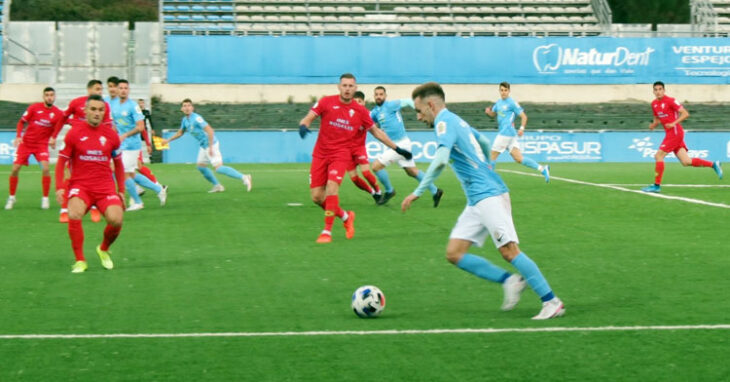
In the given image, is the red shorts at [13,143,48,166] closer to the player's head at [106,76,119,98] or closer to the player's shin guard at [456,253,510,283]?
the player's head at [106,76,119,98]

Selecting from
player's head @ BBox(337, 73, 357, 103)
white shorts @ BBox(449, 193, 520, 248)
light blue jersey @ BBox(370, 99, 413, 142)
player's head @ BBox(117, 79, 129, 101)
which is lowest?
white shorts @ BBox(449, 193, 520, 248)

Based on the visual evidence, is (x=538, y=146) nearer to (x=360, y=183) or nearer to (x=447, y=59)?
(x=447, y=59)

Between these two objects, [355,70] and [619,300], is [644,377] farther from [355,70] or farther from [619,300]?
[355,70]

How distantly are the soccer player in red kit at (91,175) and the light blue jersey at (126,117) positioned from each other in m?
7.40

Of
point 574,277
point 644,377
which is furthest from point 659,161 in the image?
point 644,377

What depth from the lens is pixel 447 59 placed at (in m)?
40.0

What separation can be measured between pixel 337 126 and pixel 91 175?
4327 millimetres

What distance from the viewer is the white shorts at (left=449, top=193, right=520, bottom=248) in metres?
8.28

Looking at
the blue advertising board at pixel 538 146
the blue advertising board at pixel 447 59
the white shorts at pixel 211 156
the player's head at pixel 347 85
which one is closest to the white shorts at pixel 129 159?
the white shorts at pixel 211 156

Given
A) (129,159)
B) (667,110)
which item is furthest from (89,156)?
(667,110)

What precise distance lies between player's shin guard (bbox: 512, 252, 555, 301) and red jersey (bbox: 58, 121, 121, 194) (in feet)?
15.7

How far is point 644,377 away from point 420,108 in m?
2.99

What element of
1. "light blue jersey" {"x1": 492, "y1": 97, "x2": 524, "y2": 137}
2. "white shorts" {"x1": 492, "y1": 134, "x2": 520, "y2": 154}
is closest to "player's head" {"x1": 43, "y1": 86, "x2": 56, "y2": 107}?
"light blue jersey" {"x1": 492, "y1": 97, "x2": 524, "y2": 137}

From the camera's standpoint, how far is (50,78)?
133 ft
